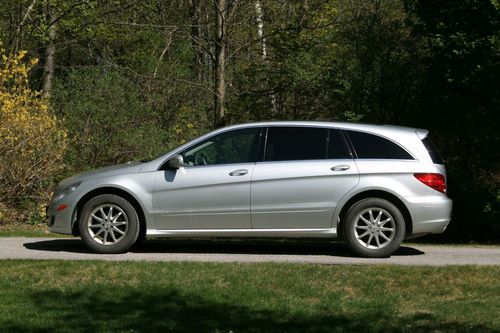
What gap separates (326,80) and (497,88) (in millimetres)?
4782

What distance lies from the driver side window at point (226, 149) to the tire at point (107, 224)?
968 mm

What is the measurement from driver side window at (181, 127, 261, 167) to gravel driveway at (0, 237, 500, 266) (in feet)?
3.78

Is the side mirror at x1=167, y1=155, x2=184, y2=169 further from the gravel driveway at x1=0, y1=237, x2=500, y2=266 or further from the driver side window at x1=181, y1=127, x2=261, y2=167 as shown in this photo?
the gravel driveway at x1=0, y1=237, x2=500, y2=266

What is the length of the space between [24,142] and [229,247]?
Answer: 5799mm

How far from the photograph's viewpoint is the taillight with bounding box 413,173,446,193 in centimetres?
998

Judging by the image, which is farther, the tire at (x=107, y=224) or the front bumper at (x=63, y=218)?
the front bumper at (x=63, y=218)

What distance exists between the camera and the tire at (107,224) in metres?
10.1

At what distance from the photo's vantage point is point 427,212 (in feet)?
32.8

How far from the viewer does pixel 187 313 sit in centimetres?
716

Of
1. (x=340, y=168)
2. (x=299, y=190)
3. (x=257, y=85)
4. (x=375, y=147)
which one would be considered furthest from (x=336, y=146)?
(x=257, y=85)

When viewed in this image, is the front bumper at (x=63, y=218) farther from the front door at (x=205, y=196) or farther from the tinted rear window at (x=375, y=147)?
the tinted rear window at (x=375, y=147)

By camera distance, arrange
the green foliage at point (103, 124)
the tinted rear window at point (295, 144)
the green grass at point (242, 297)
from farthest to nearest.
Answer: the green foliage at point (103, 124), the tinted rear window at point (295, 144), the green grass at point (242, 297)

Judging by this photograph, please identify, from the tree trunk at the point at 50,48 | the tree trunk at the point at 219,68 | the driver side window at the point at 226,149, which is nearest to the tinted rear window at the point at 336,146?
the driver side window at the point at 226,149

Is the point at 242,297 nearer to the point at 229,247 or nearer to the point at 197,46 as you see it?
the point at 229,247
